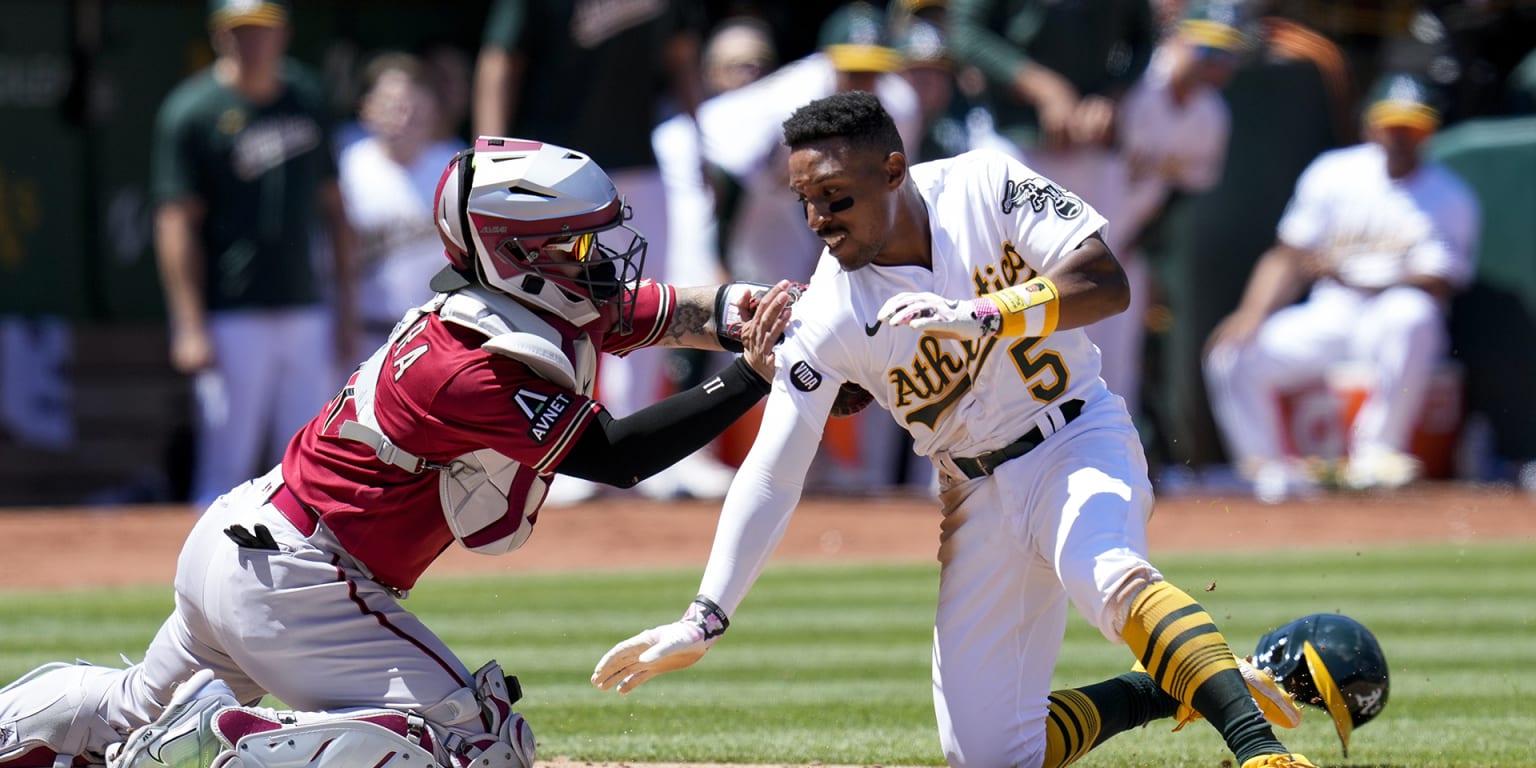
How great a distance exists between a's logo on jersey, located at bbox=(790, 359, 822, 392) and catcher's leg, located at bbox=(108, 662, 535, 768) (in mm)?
1045

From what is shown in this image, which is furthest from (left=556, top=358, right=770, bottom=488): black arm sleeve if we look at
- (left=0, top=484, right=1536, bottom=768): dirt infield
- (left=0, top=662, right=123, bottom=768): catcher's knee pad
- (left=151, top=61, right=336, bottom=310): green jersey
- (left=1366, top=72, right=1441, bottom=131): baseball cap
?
(left=1366, top=72, right=1441, bottom=131): baseball cap

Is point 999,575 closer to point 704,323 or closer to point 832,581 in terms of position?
point 704,323

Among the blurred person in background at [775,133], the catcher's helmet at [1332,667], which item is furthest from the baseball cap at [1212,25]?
the catcher's helmet at [1332,667]

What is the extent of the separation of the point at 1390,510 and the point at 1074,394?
6900mm

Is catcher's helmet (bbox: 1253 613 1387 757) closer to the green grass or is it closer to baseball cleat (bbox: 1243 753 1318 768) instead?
the green grass

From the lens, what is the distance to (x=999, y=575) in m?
5.11

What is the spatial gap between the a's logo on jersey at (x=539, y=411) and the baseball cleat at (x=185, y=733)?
36.1 inches

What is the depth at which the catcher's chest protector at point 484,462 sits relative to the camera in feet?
15.3

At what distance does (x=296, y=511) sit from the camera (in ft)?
15.7

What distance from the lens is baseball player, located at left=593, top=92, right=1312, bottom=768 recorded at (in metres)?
4.79

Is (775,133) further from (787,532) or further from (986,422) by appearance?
(986,422)

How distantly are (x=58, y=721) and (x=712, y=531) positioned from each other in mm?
5776

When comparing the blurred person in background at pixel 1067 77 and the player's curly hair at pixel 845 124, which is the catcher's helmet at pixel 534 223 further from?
the blurred person in background at pixel 1067 77

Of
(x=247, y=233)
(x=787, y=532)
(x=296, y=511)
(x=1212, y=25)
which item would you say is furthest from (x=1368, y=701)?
(x=247, y=233)
